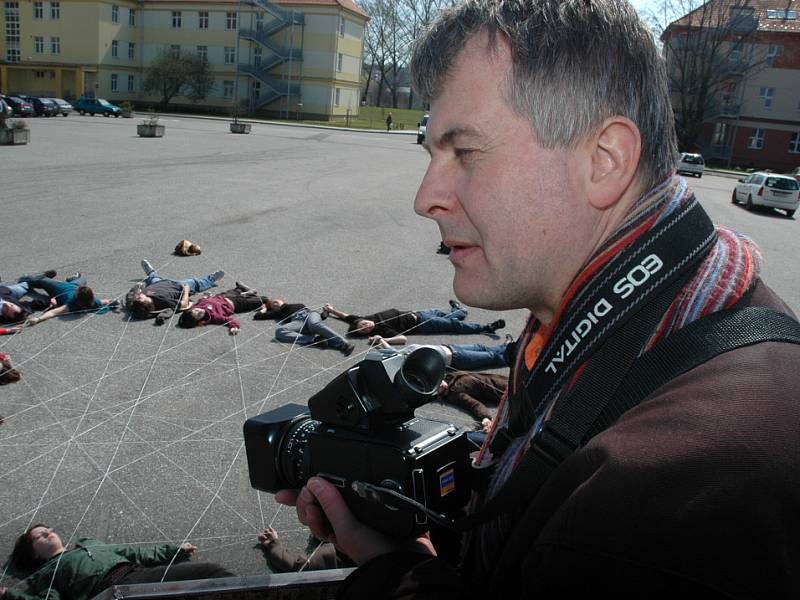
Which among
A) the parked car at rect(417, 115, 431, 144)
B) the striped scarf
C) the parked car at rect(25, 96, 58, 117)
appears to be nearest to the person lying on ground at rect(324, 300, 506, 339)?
the parked car at rect(417, 115, 431, 144)

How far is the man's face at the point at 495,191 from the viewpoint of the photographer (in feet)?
5.04

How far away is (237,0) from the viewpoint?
2507 inches

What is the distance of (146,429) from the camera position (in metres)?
5.05

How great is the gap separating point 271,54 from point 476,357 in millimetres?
64195

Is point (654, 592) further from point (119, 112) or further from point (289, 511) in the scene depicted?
point (119, 112)

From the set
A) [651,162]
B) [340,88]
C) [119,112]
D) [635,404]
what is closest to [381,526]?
[635,404]

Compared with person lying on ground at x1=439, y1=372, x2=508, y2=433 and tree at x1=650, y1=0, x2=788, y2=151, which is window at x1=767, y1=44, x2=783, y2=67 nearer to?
tree at x1=650, y1=0, x2=788, y2=151

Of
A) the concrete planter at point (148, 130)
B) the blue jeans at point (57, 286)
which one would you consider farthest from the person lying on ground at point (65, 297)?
the concrete planter at point (148, 130)

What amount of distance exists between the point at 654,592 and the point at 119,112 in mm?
54328

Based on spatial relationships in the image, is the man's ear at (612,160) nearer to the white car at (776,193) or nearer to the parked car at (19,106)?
the white car at (776,193)

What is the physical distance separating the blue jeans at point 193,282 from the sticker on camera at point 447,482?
7.43 m

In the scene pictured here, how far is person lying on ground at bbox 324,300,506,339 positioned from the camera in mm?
7770

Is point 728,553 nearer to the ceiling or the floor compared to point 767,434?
nearer to the floor

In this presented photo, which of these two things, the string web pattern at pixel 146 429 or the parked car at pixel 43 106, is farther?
the parked car at pixel 43 106
